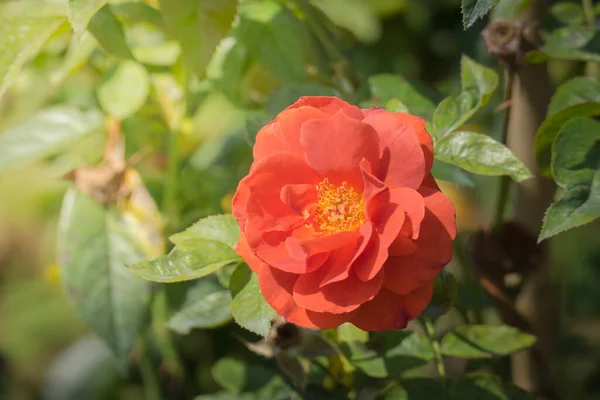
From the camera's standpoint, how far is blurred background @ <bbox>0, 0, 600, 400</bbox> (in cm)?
67

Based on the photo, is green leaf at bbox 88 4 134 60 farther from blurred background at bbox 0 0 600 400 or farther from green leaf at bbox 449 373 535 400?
green leaf at bbox 449 373 535 400

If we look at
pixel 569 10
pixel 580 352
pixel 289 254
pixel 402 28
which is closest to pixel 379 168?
pixel 289 254

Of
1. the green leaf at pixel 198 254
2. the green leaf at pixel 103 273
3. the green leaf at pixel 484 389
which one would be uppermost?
the green leaf at pixel 198 254

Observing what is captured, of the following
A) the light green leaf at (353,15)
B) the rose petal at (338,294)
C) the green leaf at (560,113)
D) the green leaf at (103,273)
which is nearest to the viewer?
the rose petal at (338,294)

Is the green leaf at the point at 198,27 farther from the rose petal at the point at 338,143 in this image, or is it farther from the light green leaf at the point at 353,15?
the light green leaf at the point at 353,15

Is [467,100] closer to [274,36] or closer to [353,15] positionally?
[274,36]

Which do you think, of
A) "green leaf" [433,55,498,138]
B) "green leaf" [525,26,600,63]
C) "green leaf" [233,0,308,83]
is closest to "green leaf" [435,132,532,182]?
"green leaf" [433,55,498,138]

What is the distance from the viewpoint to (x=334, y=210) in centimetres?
42

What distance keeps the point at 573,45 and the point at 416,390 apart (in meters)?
0.29

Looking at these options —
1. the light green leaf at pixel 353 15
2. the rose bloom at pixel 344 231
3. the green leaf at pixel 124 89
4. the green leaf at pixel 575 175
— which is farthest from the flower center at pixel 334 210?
the light green leaf at pixel 353 15

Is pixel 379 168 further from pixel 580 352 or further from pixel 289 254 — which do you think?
pixel 580 352

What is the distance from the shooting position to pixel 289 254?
0.38 m

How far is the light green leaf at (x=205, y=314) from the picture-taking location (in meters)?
0.50

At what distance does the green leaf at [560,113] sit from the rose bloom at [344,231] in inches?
5.8
